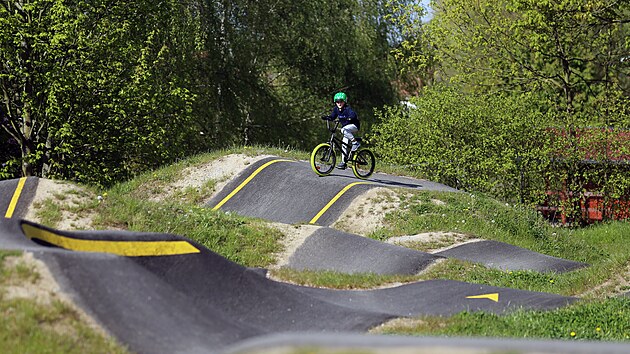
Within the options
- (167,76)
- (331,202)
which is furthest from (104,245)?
(167,76)

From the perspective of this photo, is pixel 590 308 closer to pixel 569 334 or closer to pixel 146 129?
pixel 569 334

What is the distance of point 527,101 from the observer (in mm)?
31625

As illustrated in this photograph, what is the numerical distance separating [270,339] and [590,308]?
806cm

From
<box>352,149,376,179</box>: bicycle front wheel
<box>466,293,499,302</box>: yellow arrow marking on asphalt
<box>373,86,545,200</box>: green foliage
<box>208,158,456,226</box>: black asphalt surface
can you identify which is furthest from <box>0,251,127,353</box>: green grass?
<box>373,86,545,200</box>: green foliage

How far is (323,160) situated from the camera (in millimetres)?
23781

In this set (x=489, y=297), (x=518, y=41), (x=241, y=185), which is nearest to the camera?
(x=489, y=297)

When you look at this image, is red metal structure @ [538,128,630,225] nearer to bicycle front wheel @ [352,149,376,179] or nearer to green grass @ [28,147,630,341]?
green grass @ [28,147,630,341]

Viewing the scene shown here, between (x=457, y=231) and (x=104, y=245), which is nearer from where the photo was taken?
(x=104, y=245)

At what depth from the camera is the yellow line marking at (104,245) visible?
10453mm

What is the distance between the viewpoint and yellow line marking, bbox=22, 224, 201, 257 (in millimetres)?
10453

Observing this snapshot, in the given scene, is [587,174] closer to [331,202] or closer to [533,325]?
[331,202]

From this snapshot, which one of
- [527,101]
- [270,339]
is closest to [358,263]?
[270,339]

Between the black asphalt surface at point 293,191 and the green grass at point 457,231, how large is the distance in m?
1.24

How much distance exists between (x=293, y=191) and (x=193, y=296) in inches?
560
